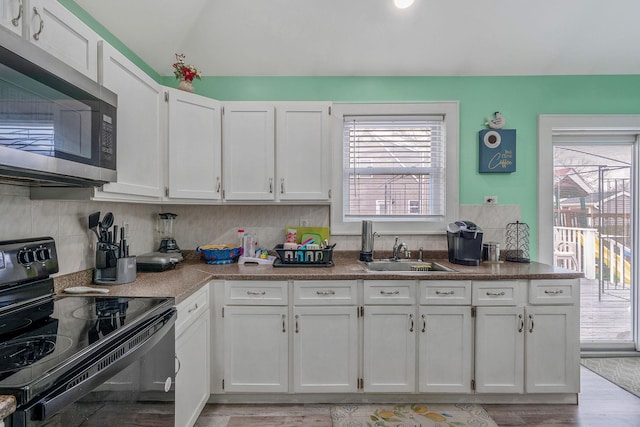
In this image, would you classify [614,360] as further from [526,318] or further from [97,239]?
[97,239]

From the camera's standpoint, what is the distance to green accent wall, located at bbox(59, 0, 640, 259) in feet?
9.01

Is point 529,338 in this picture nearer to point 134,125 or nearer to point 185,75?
point 134,125

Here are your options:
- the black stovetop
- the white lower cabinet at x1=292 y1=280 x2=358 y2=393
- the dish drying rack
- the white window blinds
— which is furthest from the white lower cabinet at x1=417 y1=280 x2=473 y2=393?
the black stovetop

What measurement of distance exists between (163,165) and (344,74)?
1.64 m

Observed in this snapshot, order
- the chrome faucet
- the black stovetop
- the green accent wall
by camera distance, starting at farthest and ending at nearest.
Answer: the green accent wall, the chrome faucet, the black stovetop

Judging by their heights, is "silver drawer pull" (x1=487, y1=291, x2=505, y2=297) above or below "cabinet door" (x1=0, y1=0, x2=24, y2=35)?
below

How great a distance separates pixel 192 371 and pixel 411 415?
55.2 inches

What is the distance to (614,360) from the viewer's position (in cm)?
277

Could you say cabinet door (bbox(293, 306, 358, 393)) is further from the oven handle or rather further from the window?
the oven handle

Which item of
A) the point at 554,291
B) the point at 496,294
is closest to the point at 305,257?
the point at 496,294

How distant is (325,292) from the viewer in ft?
7.01

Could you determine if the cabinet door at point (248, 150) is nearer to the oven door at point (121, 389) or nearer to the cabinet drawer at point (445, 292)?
the oven door at point (121, 389)

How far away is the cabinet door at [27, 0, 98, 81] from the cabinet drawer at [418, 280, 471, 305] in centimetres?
219

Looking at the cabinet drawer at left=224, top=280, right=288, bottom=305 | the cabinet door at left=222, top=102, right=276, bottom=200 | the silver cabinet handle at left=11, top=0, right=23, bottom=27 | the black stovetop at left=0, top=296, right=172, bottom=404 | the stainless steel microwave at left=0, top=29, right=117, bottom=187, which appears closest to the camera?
the black stovetop at left=0, top=296, right=172, bottom=404
